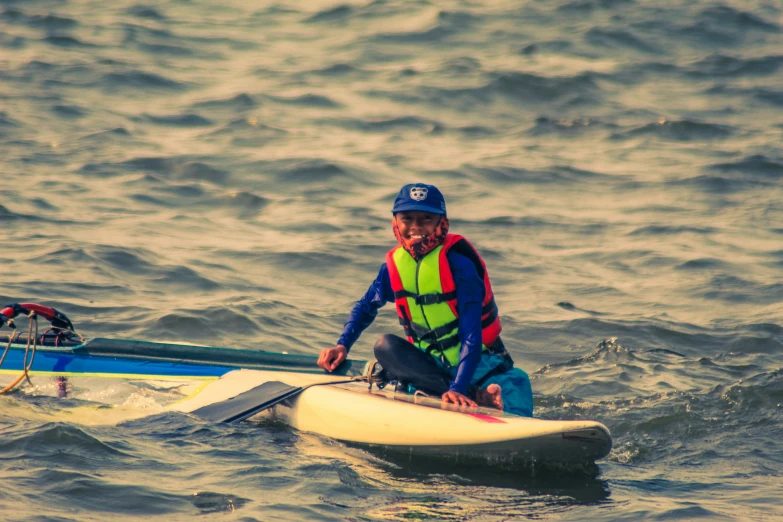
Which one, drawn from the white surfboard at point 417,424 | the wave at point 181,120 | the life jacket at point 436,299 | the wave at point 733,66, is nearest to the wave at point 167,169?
the wave at point 181,120

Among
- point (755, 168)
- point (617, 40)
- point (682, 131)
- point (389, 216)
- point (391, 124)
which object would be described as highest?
point (617, 40)

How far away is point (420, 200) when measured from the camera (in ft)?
18.4

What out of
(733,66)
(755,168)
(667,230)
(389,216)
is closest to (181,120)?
(389,216)

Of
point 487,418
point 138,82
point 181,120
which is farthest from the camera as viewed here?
point 138,82

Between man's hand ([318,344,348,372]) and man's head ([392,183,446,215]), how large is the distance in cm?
102

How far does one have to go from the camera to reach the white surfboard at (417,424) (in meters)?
5.28

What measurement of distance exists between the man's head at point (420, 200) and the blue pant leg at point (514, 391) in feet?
3.40

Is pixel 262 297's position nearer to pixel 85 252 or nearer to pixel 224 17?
pixel 85 252

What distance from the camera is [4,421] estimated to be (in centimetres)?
588

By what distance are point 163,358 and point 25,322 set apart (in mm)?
2249

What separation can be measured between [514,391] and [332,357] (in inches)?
44.5

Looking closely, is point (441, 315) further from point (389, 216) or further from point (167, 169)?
point (167, 169)

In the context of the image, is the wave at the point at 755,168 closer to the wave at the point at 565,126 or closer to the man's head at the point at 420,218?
the wave at the point at 565,126

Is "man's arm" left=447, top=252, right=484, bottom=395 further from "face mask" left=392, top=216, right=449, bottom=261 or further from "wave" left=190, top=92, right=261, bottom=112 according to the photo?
"wave" left=190, top=92, right=261, bottom=112
